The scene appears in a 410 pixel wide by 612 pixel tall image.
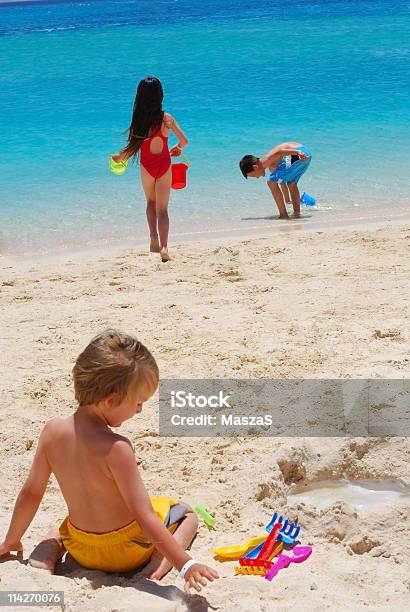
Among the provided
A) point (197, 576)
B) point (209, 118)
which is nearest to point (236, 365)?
point (197, 576)

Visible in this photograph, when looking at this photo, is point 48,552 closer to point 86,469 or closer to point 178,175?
point 86,469

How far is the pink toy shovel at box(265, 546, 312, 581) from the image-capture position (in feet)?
8.43

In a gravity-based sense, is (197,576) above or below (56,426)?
below

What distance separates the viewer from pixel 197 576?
2.35m

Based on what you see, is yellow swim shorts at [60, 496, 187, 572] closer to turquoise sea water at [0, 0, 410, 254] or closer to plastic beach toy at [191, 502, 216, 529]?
plastic beach toy at [191, 502, 216, 529]

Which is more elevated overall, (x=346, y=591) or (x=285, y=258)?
(x=285, y=258)

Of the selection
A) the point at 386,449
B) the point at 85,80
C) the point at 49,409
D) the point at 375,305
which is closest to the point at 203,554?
the point at 386,449

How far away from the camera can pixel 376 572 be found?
8.56 feet

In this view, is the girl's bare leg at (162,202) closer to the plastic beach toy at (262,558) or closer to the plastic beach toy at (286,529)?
the plastic beach toy at (286,529)

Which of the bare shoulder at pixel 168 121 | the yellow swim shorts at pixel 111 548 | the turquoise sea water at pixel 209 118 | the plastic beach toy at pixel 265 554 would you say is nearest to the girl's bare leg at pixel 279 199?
the turquoise sea water at pixel 209 118

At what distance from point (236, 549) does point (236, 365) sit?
1.34 meters

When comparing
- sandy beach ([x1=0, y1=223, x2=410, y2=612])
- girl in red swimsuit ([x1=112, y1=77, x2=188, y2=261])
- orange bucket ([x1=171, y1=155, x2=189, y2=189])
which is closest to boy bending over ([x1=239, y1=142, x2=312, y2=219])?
orange bucket ([x1=171, y1=155, x2=189, y2=189])

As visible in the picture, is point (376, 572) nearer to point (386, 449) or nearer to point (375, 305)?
point (386, 449)

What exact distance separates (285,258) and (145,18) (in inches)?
1221
